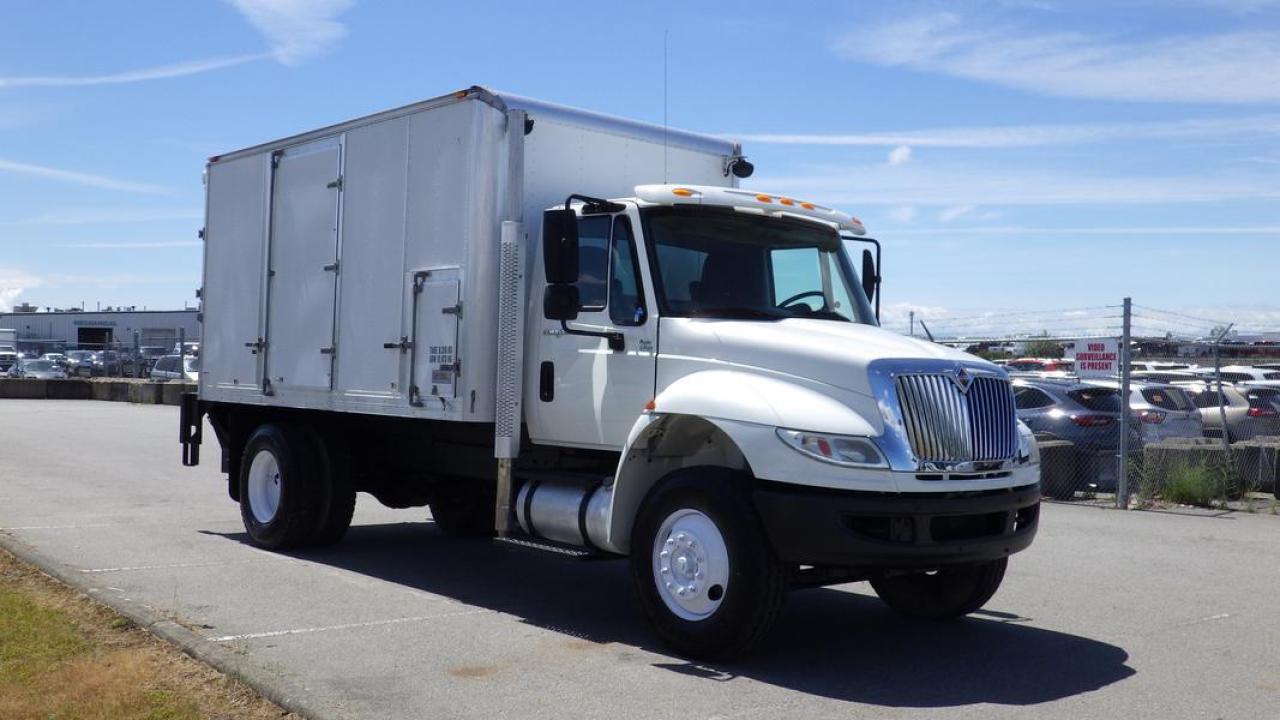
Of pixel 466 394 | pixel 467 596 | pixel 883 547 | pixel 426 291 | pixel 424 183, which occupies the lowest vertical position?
pixel 467 596

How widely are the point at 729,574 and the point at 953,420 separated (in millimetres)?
1493

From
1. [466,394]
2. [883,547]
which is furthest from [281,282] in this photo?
[883,547]

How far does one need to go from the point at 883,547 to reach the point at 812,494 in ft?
1.48

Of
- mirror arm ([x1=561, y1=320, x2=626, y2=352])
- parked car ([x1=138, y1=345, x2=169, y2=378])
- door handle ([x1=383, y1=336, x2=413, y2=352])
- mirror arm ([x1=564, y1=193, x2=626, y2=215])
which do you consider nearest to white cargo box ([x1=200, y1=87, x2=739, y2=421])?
door handle ([x1=383, y1=336, x2=413, y2=352])

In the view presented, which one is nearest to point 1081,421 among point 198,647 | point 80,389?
point 198,647

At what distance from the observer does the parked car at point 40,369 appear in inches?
1805

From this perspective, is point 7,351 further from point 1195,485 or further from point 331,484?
point 1195,485

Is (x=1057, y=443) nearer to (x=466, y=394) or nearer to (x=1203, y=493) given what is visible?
(x=1203, y=493)

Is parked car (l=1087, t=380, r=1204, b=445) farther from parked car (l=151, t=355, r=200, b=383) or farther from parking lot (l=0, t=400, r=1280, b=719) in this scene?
parked car (l=151, t=355, r=200, b=383)

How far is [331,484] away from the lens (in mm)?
10406

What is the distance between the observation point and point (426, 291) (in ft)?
29.4

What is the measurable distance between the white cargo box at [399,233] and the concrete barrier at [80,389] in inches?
1043

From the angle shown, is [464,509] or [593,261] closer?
[593,261]

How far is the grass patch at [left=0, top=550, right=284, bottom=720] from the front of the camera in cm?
568
